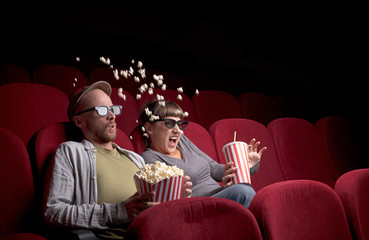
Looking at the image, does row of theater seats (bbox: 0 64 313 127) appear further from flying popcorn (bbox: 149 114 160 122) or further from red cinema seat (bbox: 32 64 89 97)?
flying popcorn (bbox: 149 114 160 122)

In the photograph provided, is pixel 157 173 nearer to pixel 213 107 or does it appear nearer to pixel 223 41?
pixel 213 107

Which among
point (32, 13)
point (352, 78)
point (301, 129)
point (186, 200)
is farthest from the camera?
point (352, 78)

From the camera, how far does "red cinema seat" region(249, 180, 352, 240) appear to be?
0.98 ft

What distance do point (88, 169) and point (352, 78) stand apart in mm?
1132

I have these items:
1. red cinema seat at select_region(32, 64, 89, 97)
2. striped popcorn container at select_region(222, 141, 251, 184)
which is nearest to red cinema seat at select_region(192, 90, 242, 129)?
red cinema seat at select_region(32, 64, 89, 97)

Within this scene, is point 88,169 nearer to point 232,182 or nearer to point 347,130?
point 232,182

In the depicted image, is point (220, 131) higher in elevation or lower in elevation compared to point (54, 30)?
lower

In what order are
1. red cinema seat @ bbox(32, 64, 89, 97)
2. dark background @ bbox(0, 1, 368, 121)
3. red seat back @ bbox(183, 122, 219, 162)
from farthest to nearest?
dark background @ bbox(0, 1, 368, 121), red cinema seat @ bbox(32, 64, 89, 97), red seat back @ bbox(183, 122, 219, 162)

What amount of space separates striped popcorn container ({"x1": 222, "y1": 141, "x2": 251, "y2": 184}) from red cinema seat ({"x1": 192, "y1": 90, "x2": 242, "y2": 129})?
392mm

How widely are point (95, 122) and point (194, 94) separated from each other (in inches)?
18.3

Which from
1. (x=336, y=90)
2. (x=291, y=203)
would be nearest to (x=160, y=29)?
(x=336, y=90)

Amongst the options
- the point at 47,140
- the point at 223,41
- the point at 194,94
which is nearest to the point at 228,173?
the point at 47,140

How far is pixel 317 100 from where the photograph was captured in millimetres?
1235

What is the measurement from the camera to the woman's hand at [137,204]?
1.05 feet
